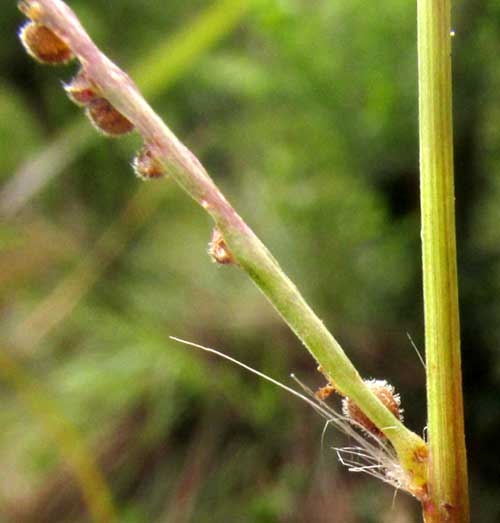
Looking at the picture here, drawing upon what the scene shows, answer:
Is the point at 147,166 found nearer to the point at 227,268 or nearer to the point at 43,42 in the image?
the point at 43,42

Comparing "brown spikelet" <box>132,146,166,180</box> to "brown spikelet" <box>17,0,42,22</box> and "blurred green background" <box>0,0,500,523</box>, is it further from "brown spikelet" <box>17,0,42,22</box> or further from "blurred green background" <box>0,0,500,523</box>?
"blurred green background" <box>0,0,500,523</box>

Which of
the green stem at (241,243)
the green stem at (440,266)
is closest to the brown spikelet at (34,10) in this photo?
the green stem at (241,243)

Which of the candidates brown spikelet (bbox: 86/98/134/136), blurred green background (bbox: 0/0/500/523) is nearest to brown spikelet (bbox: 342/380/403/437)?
brown spikelet (bbox: 86/98/134/136)

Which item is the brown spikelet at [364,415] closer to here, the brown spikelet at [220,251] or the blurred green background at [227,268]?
the brown spikelet at [220,251]

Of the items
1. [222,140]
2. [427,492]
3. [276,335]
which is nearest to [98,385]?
[276,335]

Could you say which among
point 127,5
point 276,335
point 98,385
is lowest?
point 98,385

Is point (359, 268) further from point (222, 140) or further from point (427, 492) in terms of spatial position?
point (427, 492)

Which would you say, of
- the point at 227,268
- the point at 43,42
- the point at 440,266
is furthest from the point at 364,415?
the point at 227,268
